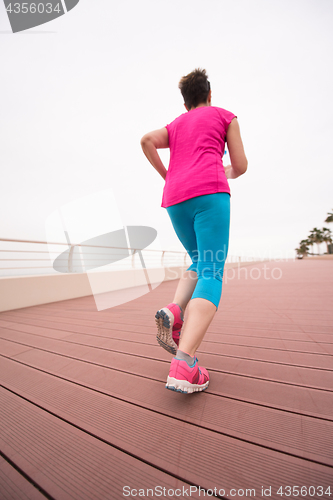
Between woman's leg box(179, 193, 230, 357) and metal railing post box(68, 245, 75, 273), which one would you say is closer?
woman's leg box(179, 193, 230, 357)

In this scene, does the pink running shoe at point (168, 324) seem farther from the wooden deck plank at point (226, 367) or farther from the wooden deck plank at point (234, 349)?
the wooden deck plank at point (234, 349)

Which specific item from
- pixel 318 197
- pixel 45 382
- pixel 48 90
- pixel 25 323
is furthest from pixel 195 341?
pixel 318 197

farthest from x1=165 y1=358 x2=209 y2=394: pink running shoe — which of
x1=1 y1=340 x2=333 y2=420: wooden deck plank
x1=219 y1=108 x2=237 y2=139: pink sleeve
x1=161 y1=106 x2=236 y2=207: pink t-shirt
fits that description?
x1=219 y1=108 x2=237 y2=139: pink sleeve

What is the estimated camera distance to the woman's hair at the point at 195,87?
961 mm

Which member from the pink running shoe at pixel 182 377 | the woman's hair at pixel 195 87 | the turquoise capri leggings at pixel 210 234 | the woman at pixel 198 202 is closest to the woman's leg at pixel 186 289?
the woman at pixel 198 202

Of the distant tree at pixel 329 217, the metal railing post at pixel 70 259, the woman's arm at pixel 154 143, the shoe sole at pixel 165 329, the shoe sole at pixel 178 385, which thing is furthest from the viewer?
the distant tree at pixel 329 217

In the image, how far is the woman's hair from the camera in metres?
0.96

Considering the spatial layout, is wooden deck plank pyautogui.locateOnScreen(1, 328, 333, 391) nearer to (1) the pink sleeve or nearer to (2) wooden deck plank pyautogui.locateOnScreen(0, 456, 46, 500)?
(2) wooden deck plank pyautogui.locateOnScreen(0, 456, 46, 500)

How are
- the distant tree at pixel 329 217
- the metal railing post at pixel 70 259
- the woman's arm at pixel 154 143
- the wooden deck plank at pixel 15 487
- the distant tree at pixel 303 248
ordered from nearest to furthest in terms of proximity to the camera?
the wooden deck plank at pixel 15 487 → the woman's arm at pixel 154 143 → the metal railing post at pixel 70 259 → the distant tree at pixel 329 217 → the distant tree at pixel 303 248

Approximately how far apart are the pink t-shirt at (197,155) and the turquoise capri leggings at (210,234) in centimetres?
3

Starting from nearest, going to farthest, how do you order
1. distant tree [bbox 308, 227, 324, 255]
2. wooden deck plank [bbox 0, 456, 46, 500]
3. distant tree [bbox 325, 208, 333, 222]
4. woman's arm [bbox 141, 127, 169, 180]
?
wooden deck plank [bbox 0, 456, 46, 500]
woman's arm [bbox 141, 127, 169, 180]
distant tree [bbox 325, 208, 333, 222]
distant tree [bbox 308, 227, 324, 255]

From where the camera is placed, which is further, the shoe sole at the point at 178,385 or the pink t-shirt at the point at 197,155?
the pink t-shirt at the point at 197,155

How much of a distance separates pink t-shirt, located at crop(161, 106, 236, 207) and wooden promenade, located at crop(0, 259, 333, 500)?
693 mm

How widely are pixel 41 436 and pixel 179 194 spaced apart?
2.75ft
